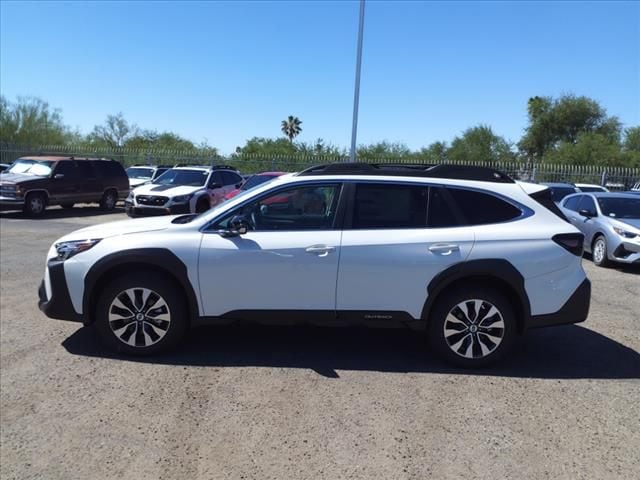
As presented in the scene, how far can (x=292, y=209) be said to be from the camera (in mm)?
4961

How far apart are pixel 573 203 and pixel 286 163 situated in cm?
1888

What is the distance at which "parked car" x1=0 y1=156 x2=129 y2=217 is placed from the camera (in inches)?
666

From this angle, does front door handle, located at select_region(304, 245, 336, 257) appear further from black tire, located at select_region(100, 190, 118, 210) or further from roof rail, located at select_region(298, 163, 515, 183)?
black tire, located at select_region(100, 190, 118, 210)

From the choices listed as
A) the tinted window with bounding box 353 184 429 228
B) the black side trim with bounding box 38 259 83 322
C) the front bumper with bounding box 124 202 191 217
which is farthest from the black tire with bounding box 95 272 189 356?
the front bumper with bounding box 124 202 191 217

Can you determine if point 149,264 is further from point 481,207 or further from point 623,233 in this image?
point 623,233

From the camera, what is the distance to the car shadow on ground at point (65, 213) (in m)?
17.4

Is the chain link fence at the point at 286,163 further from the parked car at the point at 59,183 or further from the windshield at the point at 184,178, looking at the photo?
the windshield at the point at 184,178

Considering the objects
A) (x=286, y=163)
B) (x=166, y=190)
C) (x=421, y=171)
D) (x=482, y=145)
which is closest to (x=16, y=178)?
(x=166, y=190)

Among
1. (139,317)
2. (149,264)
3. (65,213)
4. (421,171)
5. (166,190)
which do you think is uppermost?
(421,171)

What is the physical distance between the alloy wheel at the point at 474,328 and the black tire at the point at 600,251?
6.99 metres

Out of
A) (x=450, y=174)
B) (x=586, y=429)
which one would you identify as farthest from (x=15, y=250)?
(x=586, y=429)

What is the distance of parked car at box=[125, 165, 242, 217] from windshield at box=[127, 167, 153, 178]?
9.10 m

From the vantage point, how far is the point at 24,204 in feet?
55.6

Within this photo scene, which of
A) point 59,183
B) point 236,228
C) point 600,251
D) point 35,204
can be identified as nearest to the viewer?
point 236,228
